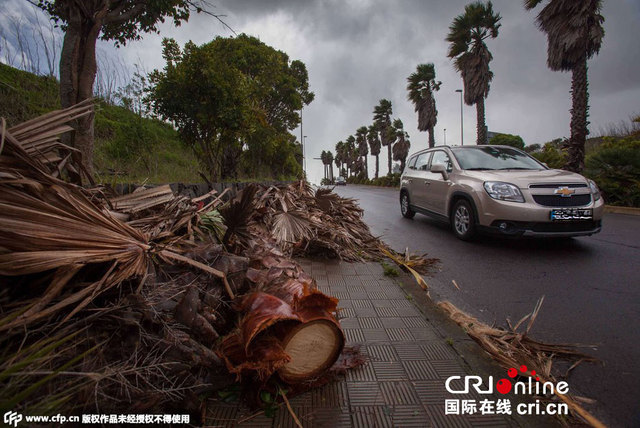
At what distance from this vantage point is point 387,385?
1746mm

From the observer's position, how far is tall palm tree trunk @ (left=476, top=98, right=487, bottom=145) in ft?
Result: 65.2

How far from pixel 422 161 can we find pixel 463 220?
282 centimetres

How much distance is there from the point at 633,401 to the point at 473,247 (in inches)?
145

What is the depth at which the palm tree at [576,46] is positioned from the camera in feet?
39.6

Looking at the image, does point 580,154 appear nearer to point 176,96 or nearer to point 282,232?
point 282,232

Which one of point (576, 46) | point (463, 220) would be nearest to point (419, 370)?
point (463, 220)

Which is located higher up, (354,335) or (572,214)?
(572,214)

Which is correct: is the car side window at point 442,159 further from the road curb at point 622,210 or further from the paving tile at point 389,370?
the road curb at point 622,210

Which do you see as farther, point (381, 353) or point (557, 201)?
point (557, 201)

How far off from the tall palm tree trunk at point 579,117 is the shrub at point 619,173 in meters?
1.51

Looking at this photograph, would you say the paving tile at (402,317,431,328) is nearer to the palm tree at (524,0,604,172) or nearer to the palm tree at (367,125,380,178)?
the palm tree at (524,0,604,172)

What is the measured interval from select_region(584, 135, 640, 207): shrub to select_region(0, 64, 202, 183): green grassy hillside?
1332 centimetres

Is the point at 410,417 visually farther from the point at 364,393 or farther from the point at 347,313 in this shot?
the point at 347,313

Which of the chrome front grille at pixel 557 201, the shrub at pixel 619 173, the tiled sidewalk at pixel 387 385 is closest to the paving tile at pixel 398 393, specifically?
the tiled sidewalk at pixel 387 385
